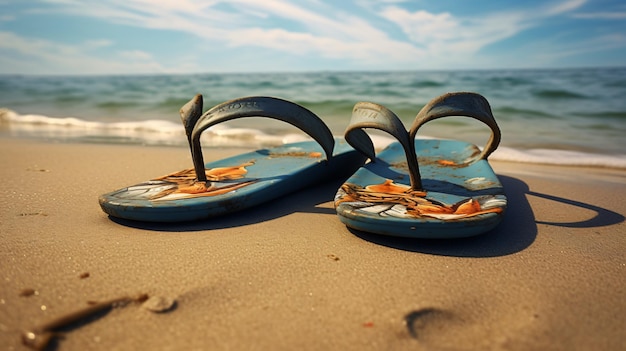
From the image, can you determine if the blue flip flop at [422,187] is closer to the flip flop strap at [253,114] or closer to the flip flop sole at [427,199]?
the flip flop sole at [427,199]

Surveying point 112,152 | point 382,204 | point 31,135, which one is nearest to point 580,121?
point 382,204

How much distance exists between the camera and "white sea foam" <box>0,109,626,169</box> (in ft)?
11.3

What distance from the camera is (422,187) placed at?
1.83 metres

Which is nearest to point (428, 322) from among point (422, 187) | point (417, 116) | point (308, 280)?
point (308, 280)

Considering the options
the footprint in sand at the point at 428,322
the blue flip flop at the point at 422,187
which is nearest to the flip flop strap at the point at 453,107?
the blue flip flop at the point at 422,187

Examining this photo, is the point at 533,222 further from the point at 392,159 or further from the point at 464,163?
the point at 392,159

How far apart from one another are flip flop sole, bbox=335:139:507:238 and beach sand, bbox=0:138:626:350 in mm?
89

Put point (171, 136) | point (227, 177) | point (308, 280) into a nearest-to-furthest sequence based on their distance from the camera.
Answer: point (308, 280)
point (227, 177)
point (171, 136)

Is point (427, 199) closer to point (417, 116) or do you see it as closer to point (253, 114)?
point (417, 116)

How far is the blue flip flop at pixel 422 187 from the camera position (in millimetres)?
1390

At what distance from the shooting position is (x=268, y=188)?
5.93 feet

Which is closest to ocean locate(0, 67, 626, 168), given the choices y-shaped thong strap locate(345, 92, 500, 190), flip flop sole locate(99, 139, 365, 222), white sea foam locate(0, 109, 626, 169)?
white sea foam locate(0, 109, 626, 169)

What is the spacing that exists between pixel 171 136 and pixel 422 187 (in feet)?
12.2

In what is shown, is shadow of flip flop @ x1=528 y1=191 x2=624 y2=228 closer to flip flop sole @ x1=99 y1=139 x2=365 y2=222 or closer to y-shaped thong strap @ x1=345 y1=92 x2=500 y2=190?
y-shaped thong strap @ x1=345 y1=92 x2=500 y2=190
